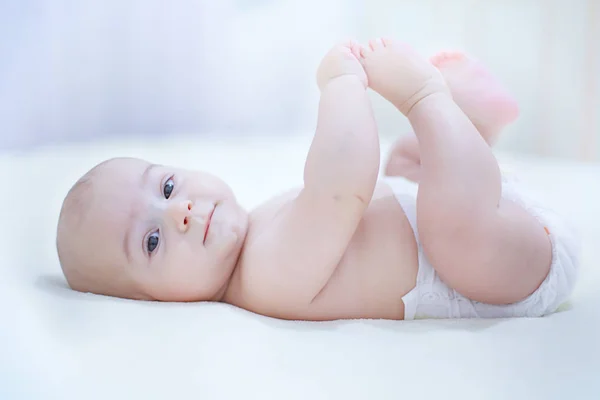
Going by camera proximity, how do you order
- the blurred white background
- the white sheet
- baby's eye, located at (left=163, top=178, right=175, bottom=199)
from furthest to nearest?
the blurred white background < baby's eye, located at (left=163, top=178, right=175, bottom=199) < the white sheet

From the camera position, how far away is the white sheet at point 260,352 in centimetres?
61

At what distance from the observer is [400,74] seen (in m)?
0.85

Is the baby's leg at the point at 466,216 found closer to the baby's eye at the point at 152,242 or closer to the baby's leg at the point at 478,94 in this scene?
the baby's leg at the point at 478,94

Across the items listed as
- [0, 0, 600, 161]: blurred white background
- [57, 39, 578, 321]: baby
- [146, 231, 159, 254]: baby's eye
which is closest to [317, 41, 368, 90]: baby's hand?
[57, 39, 578, 321]: baby

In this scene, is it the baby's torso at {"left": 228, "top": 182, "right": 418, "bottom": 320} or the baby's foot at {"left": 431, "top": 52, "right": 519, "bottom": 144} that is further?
the baby's foot at {"left": 431, "top": 52, "right": 519, "bottom": 144}

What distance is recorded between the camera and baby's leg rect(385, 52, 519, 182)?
3.22 feet

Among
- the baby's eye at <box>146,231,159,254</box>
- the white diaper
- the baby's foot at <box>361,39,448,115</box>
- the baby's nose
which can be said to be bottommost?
the white diaper

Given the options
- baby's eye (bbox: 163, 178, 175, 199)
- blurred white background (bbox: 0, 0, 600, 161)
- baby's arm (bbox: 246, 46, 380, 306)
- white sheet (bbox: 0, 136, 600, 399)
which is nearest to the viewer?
white sheet (bbox: 0, 136, 600, 399)

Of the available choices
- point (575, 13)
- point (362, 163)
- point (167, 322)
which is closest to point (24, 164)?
point (167, 322)

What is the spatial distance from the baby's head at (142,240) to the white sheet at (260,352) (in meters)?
0.06

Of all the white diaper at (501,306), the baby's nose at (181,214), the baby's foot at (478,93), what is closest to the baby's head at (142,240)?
the baby's nose at (181,214)

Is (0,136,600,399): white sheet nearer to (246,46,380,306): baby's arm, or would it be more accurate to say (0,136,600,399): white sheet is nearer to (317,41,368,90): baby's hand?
(246,46,380,306): baby's arm

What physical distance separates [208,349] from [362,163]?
0.28 meters

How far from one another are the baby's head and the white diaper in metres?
0.25
